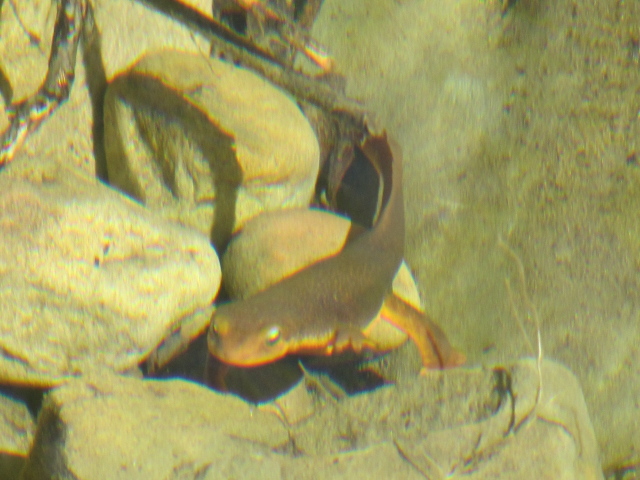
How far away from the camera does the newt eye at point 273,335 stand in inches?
115

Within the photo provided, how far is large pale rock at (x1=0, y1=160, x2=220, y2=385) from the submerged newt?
1.09ft

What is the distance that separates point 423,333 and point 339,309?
1.72 ft

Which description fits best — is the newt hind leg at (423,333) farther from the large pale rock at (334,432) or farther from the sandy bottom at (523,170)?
the large pale rock at (334,432)

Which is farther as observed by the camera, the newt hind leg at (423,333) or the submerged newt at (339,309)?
the newt hind leg at (423,333)

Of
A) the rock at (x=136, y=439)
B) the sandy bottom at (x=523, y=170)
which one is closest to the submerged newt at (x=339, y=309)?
the sandy bottom at (x=523, y=170)

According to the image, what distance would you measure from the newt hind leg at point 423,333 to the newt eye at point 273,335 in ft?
2.78

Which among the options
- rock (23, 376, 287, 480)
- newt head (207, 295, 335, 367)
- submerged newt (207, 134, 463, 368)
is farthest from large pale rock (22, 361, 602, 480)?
submerged newt (207, 134, 463, 368)

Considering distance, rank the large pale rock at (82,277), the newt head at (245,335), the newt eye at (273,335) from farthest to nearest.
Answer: the newt eye at (273,335) < the newt head at (245,335) < the large pale rock at (82,277)

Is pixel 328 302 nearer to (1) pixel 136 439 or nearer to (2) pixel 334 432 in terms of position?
(2) pixel 334 432

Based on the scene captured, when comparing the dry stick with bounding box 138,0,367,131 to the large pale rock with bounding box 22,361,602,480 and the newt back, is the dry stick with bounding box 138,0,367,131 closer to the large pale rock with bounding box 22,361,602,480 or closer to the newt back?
the newt back

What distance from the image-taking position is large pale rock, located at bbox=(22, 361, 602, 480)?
2.25 meters

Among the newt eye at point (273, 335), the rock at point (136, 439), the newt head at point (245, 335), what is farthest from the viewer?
the newt eye at point (273, 335)

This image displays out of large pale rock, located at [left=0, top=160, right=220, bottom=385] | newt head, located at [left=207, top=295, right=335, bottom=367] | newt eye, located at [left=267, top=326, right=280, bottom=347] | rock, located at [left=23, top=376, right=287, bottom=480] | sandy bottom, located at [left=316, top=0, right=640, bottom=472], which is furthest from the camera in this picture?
sandy bottom, located at [left=316, top=0, right=640, bottom=472]

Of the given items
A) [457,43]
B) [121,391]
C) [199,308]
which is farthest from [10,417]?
[457,43]
